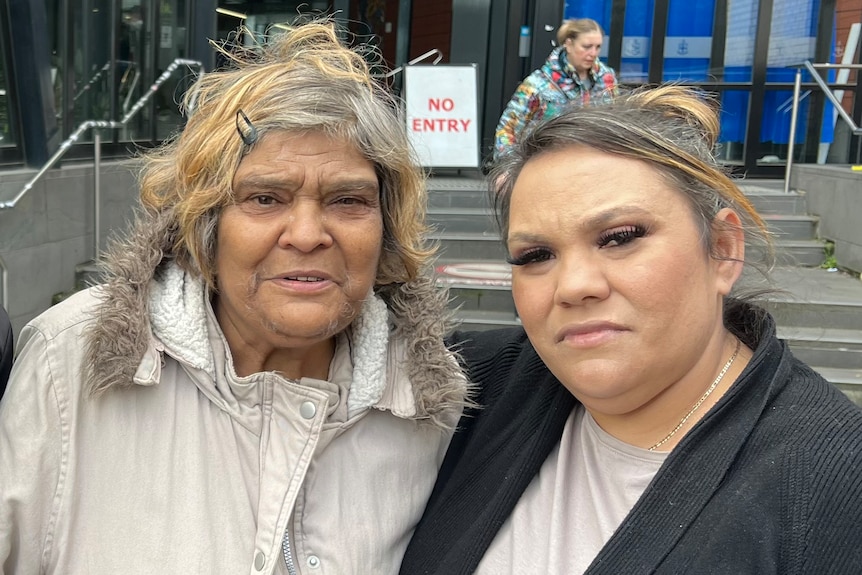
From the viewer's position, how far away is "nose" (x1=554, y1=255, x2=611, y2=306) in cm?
154

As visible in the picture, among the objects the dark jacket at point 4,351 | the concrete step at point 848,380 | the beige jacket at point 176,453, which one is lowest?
the concrete step at point 848,380

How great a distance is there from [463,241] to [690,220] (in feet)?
17.5

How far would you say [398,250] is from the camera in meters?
2.05

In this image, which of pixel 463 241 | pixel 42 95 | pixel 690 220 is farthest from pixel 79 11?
pixel 690 220

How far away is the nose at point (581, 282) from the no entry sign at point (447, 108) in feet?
23.4

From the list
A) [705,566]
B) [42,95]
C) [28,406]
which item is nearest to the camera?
[705,566]

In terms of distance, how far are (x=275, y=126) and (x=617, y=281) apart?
72 cm

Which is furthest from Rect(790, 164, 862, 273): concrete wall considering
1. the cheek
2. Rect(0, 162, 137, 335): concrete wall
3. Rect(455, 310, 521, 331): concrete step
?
the cheek

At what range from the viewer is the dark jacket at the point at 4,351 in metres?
1.72

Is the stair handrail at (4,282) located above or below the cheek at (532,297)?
below

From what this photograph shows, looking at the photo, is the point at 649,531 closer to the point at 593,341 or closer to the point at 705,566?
the point at 705,566

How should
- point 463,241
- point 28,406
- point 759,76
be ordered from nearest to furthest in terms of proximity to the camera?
point 28,406
point 463,241
point 759,76

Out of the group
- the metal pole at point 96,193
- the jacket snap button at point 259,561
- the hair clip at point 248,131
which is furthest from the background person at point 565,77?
the jacket snap button at point 259,561

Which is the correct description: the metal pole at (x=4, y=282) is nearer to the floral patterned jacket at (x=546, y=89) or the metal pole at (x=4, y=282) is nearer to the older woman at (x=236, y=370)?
the floral patterned jacket at (x=546, y=89)
